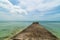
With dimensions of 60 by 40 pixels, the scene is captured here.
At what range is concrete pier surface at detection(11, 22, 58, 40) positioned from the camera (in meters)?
2.15

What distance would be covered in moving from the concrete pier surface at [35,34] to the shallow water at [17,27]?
64 millimetres

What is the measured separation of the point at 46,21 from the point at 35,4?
358 mm

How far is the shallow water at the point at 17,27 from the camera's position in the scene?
7.11 ft

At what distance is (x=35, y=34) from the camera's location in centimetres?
215

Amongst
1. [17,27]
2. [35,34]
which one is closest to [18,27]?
[17,27]

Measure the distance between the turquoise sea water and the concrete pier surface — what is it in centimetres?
6

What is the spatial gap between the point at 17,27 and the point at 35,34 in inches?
13.4

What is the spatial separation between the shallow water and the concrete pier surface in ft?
0.21

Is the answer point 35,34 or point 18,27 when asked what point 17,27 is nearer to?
point 18,27

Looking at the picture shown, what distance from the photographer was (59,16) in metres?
2.21

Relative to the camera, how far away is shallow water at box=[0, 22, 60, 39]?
2168 mm

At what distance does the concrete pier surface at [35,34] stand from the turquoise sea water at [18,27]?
0.06 meters

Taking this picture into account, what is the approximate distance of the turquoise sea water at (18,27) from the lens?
217cm

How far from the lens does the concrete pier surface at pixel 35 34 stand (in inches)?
84.6
